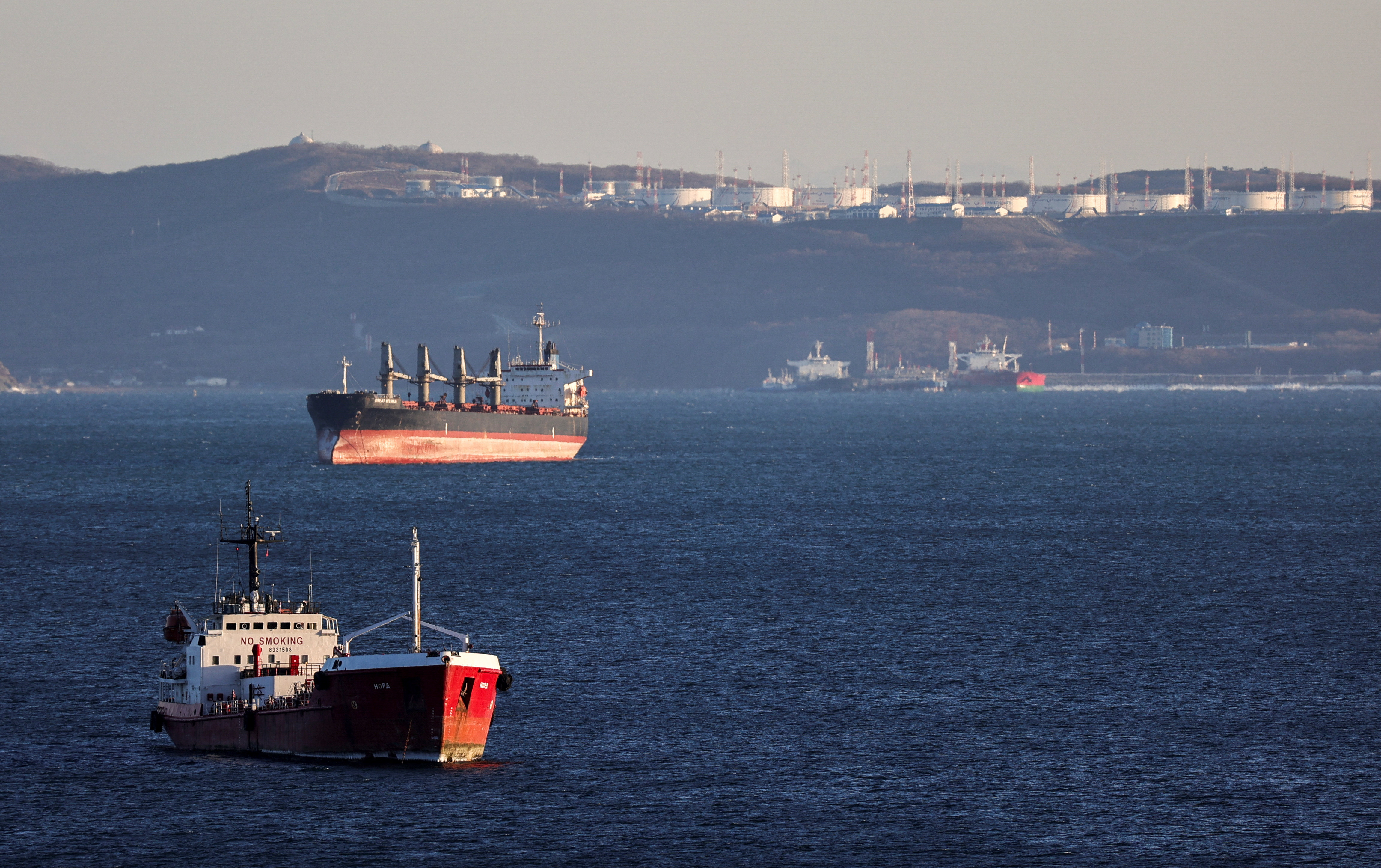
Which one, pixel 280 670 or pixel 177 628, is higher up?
pixel 177 628

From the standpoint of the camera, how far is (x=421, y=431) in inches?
5453

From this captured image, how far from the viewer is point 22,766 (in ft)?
129

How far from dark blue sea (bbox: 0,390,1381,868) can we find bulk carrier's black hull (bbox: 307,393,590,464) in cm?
2595

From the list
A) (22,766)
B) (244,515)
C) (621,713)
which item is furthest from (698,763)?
(244,515)

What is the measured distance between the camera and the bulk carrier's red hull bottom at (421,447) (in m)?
136

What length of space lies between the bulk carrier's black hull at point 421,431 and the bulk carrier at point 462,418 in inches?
2.5

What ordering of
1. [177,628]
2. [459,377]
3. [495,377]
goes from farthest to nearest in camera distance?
Result: 1. [459,377]
2. [495,377]
3. [177,628]

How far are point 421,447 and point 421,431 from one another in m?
1.43

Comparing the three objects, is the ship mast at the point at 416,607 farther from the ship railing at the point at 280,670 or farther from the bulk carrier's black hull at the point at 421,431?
the bulk carrier's black hull at the point at 421,431

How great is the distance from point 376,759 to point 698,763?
7.14 metres

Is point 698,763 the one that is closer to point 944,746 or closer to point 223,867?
point 944,746

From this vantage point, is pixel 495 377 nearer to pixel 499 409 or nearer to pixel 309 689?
pixel 499 409

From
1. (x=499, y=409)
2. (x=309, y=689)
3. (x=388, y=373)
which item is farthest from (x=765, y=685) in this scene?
(x=499, y=409)

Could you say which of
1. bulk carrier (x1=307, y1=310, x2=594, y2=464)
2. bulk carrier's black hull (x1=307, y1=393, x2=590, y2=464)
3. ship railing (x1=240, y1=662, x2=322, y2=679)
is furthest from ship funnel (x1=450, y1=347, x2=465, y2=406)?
ship railing (x1=240, y1=662, x2=322, y2=679)
